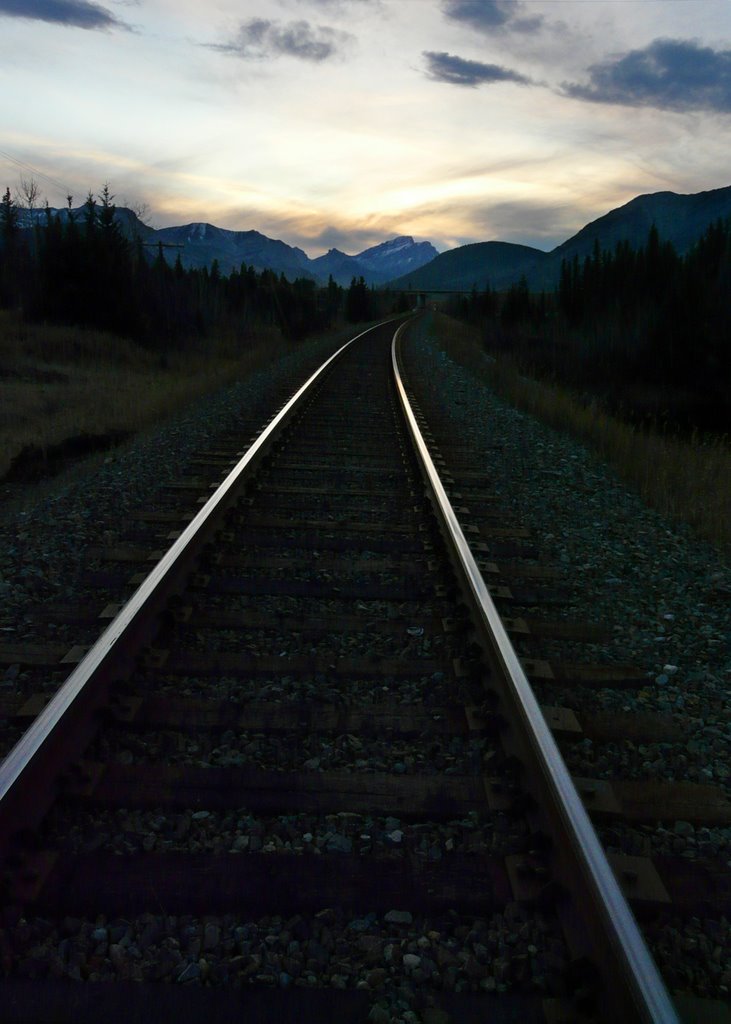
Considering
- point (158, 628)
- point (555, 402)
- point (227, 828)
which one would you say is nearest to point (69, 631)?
point (158, 628)

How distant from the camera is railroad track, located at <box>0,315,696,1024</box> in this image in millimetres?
1833

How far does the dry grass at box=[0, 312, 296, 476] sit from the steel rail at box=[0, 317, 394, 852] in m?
6.62

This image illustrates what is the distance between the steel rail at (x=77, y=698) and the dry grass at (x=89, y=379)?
6.62 m

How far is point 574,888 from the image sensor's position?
6.55 ft

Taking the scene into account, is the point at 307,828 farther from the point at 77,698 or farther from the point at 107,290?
the point at 107,290

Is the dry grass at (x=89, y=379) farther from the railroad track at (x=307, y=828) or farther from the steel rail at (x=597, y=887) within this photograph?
the steel rail at (x=597, y=887)

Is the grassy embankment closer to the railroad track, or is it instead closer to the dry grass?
the railroad track

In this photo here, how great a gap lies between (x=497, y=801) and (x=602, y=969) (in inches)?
29.5

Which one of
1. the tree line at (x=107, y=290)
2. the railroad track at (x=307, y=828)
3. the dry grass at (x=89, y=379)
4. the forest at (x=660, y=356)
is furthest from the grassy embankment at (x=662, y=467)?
the tree line at (x=107, y=290)

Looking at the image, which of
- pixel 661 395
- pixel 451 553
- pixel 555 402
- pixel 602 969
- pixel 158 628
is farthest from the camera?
pixel 661 395

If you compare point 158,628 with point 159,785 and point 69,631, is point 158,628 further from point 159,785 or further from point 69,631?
point 159,785

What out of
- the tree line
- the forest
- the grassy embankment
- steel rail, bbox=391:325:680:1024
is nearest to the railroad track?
steel rail, bbox=391:325:680:1024

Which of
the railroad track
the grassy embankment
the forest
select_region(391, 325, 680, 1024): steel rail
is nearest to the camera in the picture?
select_region(391, 325, 680, 1024): steel rail

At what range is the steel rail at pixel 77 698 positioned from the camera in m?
2.28
